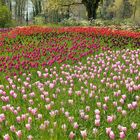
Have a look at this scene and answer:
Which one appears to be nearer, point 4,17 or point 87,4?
point 4,17

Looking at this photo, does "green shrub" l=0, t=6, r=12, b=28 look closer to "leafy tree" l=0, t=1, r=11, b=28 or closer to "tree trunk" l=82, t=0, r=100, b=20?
"leafy tree" l=0, t=1, r=11, b=28

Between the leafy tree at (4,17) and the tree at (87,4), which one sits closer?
the leafy tree at (4,17)

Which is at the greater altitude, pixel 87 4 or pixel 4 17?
pixel 87 4

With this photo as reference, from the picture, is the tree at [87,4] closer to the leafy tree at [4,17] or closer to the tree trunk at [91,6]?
the tree trunk at [91,6]

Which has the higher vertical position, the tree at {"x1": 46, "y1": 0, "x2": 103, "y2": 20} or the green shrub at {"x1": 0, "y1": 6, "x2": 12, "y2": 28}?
the tree at {"x1": 46, "y1": 0, "x2": 103, "y2": 20}

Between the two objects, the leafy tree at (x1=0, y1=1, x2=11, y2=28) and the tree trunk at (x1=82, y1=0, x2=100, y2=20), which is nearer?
the leafy tree at (x1=0, y1=1, x2=11, y2=28)

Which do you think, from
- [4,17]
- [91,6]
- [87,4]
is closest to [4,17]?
[4,17]

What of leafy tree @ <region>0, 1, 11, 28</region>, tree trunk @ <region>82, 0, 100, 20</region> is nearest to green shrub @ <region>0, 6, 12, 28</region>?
leafy tree @ <region>0, 1, 11, 28</region>

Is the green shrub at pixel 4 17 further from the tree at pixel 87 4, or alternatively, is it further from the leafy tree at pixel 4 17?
the tree at pixel 87 4

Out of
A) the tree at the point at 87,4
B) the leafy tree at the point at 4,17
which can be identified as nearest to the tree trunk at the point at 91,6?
the tree at the point at 87,4

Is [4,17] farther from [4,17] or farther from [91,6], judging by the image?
[91,6]

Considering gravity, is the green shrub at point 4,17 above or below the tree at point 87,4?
below

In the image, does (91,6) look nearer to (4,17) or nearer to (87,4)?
(87,4)

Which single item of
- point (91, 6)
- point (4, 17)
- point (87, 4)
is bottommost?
point (4, 17)
